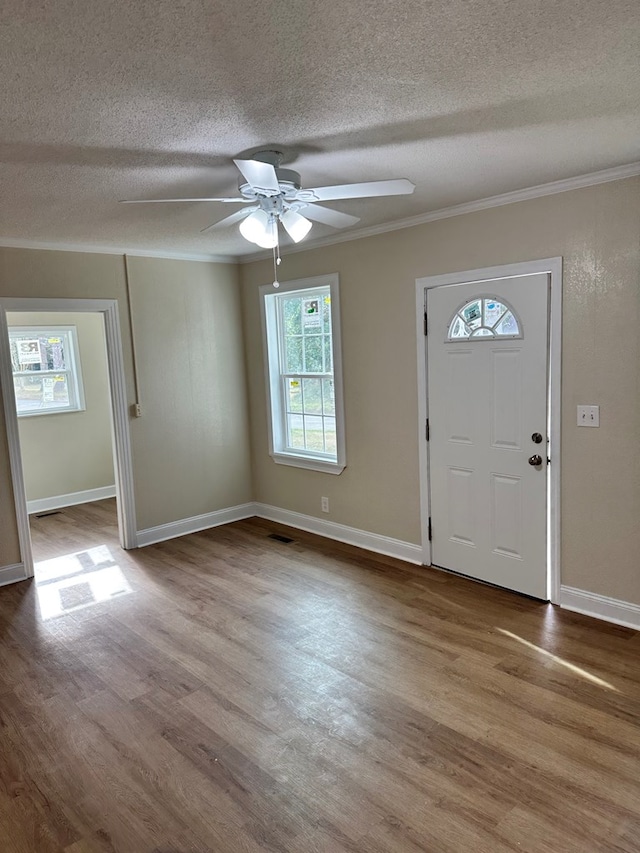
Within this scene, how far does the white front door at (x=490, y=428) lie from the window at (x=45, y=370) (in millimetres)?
4374

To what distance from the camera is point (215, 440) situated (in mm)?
5344

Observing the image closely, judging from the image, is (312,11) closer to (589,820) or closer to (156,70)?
(156,70)

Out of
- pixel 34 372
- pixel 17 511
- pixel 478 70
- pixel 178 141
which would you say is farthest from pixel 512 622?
pixel 34 372

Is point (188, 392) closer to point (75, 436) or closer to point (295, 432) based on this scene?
point (295, 432)

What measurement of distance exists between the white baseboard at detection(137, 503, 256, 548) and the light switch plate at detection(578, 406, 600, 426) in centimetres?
330

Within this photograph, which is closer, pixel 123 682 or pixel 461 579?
pixel 123 682

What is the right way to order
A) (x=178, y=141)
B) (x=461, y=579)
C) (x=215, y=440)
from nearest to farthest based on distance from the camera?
(x=178, y=141), (x=461, y=579), (x=215, y=440)

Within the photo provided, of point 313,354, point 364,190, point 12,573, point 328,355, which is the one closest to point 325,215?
point 364,190

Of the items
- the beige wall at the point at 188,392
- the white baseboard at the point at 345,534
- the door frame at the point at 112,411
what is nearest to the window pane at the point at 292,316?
the beige wall at the point at 188,392

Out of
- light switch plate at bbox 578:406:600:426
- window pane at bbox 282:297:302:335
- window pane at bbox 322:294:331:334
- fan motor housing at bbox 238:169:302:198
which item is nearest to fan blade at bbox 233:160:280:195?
fan motor housing at bbox 238:169:302:198

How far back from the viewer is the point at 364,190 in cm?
243

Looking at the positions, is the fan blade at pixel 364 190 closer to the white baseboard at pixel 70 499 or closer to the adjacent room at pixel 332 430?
the adjacent room at pixel 332 430

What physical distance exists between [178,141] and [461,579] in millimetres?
3088

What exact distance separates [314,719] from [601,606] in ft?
5.87
